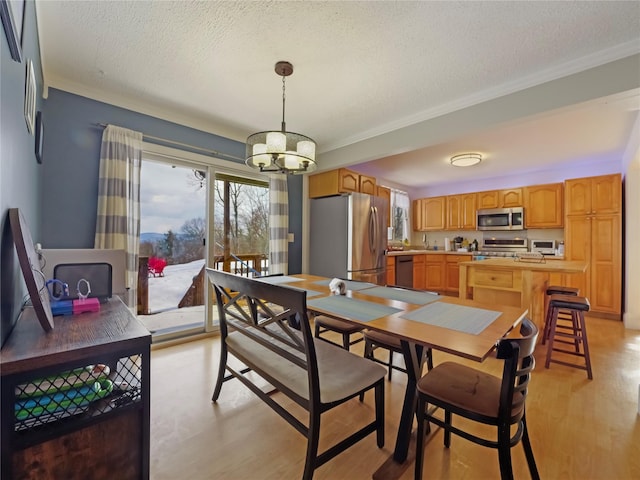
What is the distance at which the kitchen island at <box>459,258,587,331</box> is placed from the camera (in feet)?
8.52

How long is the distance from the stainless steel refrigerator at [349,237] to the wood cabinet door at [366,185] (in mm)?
248

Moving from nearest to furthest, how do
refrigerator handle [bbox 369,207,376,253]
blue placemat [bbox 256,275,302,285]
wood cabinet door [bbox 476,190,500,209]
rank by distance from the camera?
blue placemat [bbox 256,275,302,285], refrigerator handle [bbox 369,207,376,253], wood cabinet door [bbox 476,190,500,209]

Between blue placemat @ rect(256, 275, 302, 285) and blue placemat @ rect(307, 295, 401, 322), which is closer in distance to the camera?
blue placemat @ rect(307, 295, 401, 322)

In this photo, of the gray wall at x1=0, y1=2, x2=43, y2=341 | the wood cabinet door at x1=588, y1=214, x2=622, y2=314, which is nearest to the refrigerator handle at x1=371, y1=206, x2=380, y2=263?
the wood cabinet door at x1=588, y1=214, x2=622, y2=314

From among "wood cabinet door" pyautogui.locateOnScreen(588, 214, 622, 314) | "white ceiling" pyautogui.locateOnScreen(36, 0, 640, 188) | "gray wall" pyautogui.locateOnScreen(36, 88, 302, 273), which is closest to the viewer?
"white ceiling" pyautogui.locateOnScreen(36, 0, 640, 188)

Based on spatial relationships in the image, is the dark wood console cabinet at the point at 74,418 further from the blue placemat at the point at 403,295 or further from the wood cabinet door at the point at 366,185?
the wood cabinet door at the point at 366,185

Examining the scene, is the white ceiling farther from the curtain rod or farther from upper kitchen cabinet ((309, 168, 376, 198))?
upper kitchen cabinet ((309, 168, 376, 198))

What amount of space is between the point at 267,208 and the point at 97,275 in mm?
2353

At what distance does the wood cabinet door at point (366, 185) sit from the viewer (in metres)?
4.13

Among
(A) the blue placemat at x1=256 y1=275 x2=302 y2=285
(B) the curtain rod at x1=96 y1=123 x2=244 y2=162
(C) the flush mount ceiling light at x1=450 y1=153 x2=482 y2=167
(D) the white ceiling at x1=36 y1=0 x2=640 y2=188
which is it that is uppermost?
(D) the white ceiling at x1=36 y1=0 x2=640 y2=188

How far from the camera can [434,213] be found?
19.9 feet

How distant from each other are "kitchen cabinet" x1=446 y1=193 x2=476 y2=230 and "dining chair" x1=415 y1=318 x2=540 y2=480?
489 centimetres

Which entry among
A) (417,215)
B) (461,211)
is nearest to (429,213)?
(417,215)

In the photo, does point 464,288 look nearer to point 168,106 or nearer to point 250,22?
point 250,22
